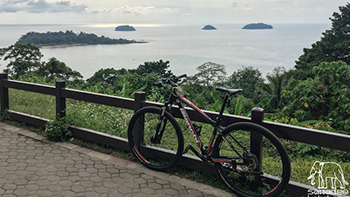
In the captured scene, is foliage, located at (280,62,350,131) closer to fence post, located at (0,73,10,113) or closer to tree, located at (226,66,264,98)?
fence post, located at (0,73,10,113)

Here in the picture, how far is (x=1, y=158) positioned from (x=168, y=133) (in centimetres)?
244

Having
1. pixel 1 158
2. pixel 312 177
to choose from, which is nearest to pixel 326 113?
pixel 312 177

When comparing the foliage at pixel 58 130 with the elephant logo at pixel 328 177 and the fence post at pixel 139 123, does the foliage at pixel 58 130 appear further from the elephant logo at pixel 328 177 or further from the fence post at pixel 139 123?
the elephant logo at pixel 328 177

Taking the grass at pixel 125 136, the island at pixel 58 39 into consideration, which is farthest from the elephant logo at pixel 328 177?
the island at pixel 58 39

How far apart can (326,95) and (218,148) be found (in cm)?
474

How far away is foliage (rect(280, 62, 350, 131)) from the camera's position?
6836 mm

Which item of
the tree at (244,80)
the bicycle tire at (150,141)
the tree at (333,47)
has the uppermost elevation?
the tree at (333,47)

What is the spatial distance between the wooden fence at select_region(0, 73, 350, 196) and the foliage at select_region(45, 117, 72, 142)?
0.10 metres

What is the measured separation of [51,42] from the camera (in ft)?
187

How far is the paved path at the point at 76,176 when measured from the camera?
11.6 feet

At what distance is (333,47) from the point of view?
34.5 meters

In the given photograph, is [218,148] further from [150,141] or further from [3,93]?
[3,93]

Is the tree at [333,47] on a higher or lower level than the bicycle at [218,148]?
higher

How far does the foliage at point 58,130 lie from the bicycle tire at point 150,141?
4.86 feet
